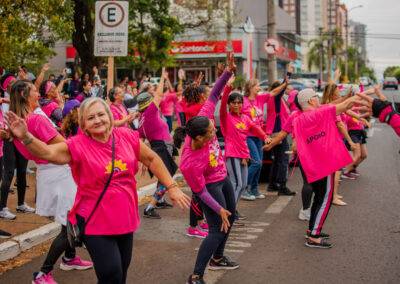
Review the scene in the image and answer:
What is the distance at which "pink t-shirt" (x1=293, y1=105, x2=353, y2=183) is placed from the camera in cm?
550

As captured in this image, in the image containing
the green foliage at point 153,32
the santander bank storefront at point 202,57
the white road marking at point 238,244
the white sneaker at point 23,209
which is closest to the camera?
the white road marking at point 238,244

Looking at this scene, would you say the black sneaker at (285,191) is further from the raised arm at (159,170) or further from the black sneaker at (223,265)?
the raised arm at (159,170)

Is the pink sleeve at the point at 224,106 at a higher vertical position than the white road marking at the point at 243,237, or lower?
higher

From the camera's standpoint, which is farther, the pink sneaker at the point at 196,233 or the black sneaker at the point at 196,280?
the pink sneaker at the point at 196,233

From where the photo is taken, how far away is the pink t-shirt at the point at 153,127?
22.1 ft

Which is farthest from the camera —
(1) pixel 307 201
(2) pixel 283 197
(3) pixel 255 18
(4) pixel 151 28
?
(3) pixel 255 18

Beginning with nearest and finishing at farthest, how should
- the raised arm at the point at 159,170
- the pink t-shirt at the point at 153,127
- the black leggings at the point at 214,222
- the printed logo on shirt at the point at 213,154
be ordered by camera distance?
the raised arm at the point at 159,170 < the black leggings at the point at 214,222 < the printed logo on shirt at the point at 213,154 < the pink t-shirt at the point at 153,127

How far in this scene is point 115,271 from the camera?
3.20 meters

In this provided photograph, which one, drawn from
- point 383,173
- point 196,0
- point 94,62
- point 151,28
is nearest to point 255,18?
point 196,0

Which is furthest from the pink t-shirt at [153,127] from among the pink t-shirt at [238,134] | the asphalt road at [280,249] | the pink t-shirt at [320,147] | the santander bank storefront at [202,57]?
the santander bank storefront at [202,57]

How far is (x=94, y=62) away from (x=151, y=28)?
5.31 metres

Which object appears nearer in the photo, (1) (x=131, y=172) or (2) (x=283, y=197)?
(1) (x=131, y=172)

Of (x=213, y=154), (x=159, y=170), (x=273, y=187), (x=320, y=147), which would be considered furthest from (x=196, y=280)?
(x=273, y=187)

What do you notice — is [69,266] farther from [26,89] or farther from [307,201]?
[307,201]
